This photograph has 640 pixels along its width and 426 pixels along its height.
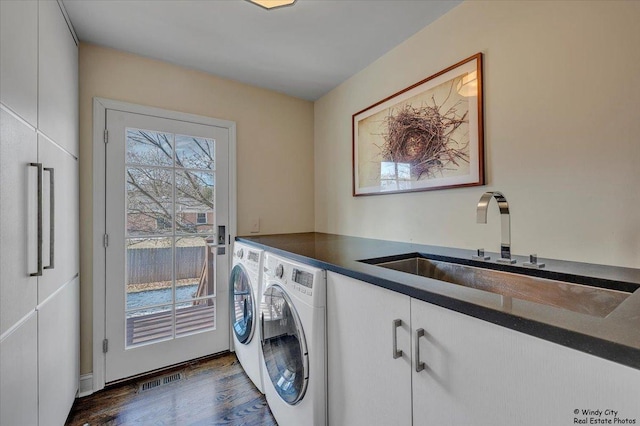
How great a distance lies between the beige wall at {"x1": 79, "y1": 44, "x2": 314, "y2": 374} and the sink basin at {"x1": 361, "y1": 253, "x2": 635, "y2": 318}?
148 centimetres

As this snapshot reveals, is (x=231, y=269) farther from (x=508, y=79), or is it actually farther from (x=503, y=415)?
(x=508, y=79)

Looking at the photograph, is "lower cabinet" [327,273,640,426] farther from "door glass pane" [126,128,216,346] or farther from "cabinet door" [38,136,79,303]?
"door glass pane" [126,128,216,346]

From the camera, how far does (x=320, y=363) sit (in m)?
1.19

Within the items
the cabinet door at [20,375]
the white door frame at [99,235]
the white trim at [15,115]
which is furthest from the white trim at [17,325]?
the white door frame at [99,235]

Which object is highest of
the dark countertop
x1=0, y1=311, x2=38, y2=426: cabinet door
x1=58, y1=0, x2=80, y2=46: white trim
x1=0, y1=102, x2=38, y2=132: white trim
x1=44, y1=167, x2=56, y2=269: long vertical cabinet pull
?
x1=58, y1=0, x2=80, y2=46: white trim

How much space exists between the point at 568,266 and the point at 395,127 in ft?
4.04

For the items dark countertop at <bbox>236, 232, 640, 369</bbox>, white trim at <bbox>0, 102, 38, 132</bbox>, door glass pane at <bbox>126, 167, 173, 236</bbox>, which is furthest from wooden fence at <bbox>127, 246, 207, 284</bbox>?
dark countertop at <bbox>236, 232, 640, 369</bbox>

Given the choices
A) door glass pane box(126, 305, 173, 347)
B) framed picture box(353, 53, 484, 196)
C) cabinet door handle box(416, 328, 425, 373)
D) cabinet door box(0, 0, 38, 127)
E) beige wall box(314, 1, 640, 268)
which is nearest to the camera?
cabinet door handle box(416, 328, 425, 373)

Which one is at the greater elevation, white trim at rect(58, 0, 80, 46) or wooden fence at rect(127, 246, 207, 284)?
white trim at rect(58, 0, 80, 46)

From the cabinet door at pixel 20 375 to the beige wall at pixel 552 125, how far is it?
74.2 inches

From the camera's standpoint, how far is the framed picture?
1.45m

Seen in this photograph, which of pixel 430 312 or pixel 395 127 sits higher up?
pixel 395 127

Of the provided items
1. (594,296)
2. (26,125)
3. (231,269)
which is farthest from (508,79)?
(231,269)

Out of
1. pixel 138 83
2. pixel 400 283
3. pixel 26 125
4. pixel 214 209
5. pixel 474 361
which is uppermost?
pixel 138 83
